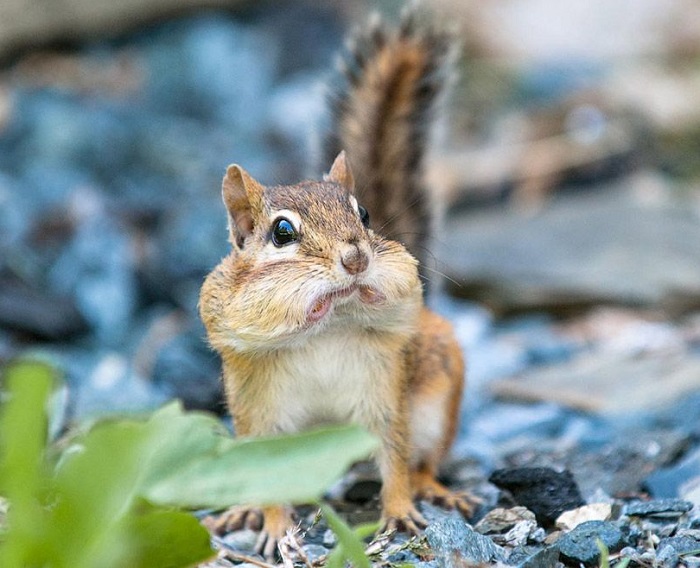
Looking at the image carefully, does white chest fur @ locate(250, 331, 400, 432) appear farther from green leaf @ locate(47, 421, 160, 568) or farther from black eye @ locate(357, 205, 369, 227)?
green leaf @ locate(47, 421, 160, 568)

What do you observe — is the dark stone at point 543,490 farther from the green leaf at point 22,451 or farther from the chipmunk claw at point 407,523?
the green leaf at point 22,451

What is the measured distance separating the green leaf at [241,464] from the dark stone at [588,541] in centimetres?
87

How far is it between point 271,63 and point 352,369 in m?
6.56

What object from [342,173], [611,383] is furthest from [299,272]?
[611,383]

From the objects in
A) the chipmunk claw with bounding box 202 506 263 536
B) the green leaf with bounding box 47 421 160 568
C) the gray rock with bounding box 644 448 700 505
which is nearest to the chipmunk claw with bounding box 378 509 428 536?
the chipmunk claw with bounding box 202 506 263 536

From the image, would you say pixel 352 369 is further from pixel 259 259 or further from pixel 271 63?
pixel 271 63

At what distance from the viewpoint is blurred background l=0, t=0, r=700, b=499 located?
5.19 meters

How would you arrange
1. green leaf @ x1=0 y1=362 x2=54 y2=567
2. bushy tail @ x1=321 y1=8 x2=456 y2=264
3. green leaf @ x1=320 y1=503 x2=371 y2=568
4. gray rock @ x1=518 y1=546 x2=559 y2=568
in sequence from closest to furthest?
green leaf @ x1=0 y1=362 x2=54 y2=567 → green leaf @ x1=320 y1=503 x2=371 y2=568 → gray rock @ x1=518 y1=546 x2=559 y2=568 → bushy tail @ x1=321 y1=8 x2=456 y2=264

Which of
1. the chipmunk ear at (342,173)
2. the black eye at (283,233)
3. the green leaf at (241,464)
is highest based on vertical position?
the chipmunk ear at (342,173)

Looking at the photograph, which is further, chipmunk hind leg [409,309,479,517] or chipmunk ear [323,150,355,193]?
chipmunk hind leg [409,309,479,517]

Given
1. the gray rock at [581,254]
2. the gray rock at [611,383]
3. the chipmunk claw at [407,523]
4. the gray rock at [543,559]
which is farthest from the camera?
the gray rock at [581,254]

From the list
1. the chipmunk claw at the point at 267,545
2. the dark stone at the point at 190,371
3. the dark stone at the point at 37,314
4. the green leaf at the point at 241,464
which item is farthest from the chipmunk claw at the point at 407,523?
the dark stone at the point at 37,314

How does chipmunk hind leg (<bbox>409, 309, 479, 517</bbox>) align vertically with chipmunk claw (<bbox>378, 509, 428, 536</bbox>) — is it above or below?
above

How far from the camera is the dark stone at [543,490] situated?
3.29m
